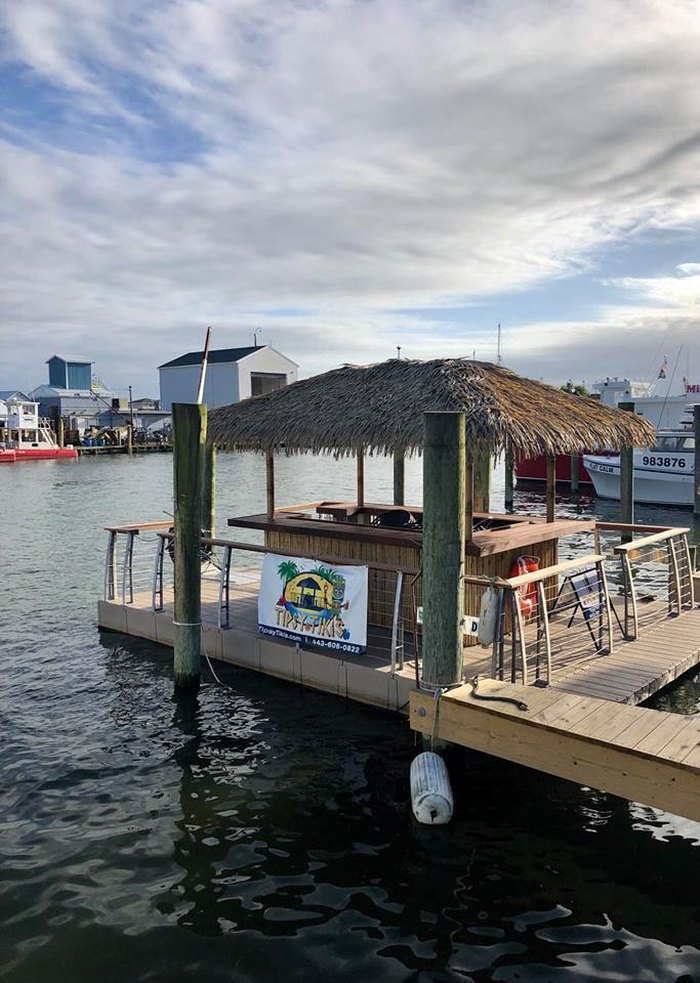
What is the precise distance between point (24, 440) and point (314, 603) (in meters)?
69.4

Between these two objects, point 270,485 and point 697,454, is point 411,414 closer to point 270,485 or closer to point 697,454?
point 270,485

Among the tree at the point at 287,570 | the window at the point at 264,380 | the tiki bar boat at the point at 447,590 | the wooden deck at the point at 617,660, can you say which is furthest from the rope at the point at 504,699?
the window at the point at 264,380

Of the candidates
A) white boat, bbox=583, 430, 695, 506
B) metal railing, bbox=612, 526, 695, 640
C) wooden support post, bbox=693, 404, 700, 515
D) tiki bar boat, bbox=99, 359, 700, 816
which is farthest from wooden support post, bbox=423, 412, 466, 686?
white boat, bbox=583, 430, 695, 506

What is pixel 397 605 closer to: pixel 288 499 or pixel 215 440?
pixel 215 440

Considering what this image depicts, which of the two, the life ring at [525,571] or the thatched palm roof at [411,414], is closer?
the thatched palm roof at [411,414]

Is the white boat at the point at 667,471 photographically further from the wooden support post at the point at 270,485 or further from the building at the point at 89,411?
the building at the point at 89,411

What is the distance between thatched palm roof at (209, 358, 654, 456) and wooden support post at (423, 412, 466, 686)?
1418 mm

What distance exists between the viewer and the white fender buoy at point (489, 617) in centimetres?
739

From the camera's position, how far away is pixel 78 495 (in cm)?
3809

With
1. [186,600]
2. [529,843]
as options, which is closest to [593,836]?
[529,843]

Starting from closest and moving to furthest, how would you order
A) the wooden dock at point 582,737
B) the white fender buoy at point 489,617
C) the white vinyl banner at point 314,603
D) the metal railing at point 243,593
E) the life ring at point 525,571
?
the wooden dock at point 582,737 → the white fender buoy at point 489,617 → the white vinyl banner at point 314,603 → the metal railing at point 243,593 → the life ring at point 525,571

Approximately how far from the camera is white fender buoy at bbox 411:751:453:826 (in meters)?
6.56

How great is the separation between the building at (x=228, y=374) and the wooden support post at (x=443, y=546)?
7059cm

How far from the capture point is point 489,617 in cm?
739
